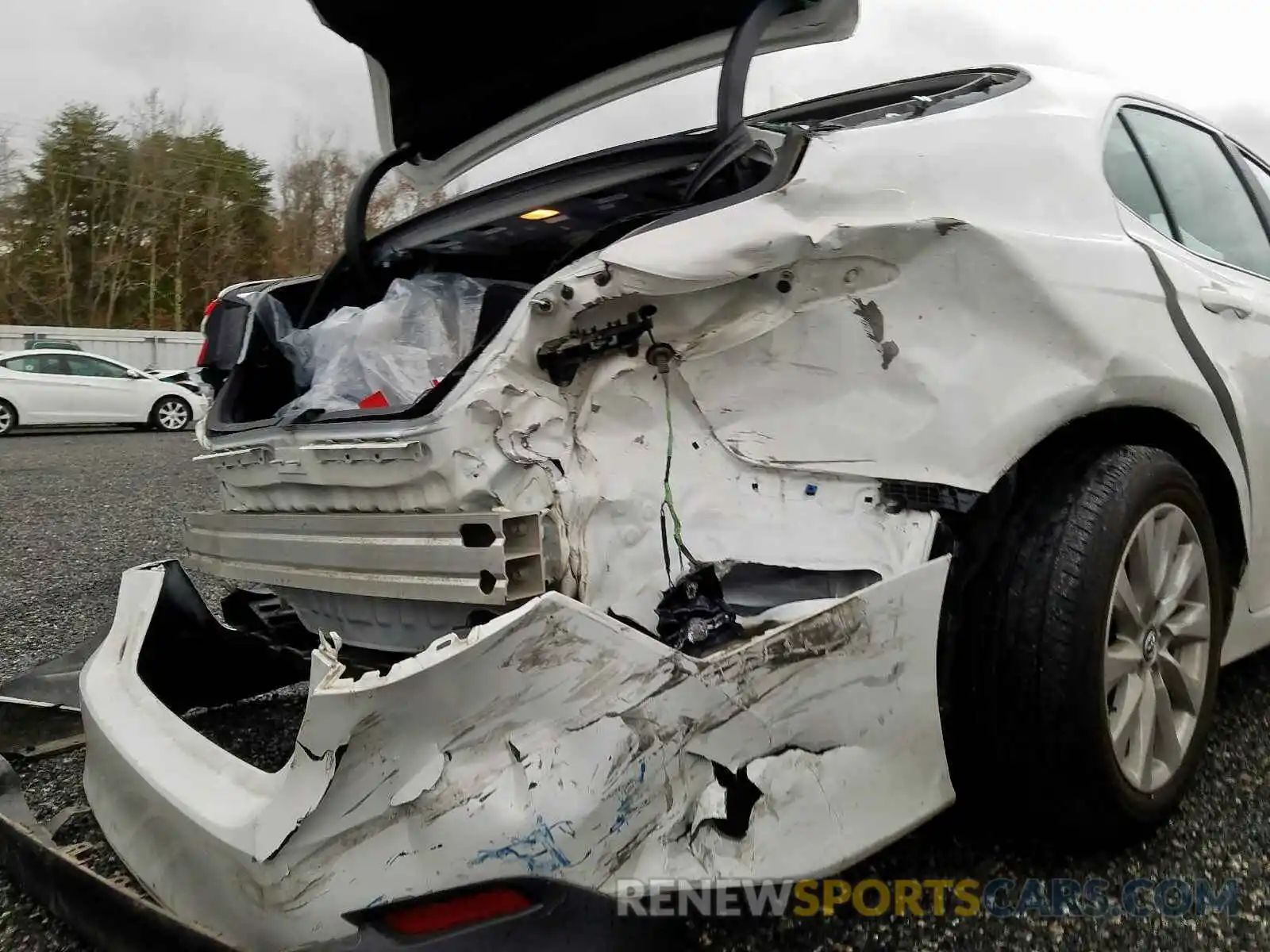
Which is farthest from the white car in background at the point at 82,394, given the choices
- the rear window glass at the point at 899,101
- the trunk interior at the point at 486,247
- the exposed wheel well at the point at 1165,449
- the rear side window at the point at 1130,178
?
the exposed wheel well at the point at 1165,449

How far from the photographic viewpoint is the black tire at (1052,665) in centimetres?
165

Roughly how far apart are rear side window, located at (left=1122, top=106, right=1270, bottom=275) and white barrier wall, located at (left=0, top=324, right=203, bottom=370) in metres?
21.0

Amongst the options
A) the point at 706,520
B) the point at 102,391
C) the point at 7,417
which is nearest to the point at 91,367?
the point at 102,391

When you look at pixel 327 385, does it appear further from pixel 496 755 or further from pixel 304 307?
pixel 496 755

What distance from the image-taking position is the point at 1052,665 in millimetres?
1646

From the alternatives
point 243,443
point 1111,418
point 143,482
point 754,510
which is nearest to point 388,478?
point 243,443

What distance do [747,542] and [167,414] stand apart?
15213 millimetres

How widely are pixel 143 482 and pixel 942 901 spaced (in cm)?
811

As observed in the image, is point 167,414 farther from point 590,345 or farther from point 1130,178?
point 1130,178

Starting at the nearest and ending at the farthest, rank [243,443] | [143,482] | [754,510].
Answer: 1. [754,510]
2. [243,443]
3. [143,482]

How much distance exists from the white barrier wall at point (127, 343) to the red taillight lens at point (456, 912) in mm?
21388

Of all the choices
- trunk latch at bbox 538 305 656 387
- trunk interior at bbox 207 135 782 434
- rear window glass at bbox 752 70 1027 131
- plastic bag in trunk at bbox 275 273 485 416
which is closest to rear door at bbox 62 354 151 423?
trunk interior at bbox 207 135 782 434

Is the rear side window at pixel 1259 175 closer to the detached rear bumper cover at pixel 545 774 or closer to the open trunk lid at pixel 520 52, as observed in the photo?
the open trunk lid at pixel 520 52

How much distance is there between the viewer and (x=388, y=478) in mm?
1730
